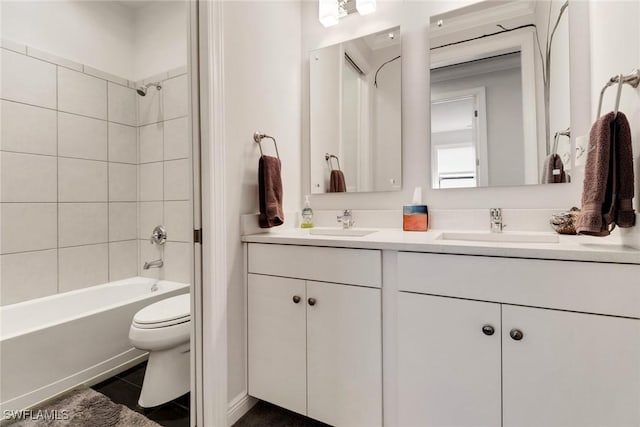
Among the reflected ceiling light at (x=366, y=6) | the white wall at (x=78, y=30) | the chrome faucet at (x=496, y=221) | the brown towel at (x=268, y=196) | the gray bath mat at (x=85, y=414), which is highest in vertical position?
the white wall at (x=78, y=30)

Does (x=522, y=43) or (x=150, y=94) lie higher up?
(x=150, y=94)

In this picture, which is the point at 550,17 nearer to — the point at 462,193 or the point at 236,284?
the point at 462,193

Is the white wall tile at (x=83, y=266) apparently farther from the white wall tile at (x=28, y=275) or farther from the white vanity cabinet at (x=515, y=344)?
the white vanity cabinet at (x=515, y=344)

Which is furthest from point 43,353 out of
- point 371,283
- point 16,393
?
point 371,283

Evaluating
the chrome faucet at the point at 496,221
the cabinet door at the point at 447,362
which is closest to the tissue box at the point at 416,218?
the chrome faucet at the point at 496,221

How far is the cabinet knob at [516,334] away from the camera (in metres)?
0.92

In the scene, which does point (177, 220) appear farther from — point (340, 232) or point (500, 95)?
point (500, 95)

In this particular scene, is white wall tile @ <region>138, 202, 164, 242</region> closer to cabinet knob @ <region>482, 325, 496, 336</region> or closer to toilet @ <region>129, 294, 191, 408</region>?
toilet @ <region>129, 294, 191, 408</region>

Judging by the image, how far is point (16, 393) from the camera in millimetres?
1411

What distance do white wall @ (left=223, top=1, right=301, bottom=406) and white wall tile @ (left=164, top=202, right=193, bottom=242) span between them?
3.07ft

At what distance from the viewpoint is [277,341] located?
4.38 feet

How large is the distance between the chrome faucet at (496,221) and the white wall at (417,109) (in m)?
0.10

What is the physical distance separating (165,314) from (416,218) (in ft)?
4.67

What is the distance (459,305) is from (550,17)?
1443 millimetres
